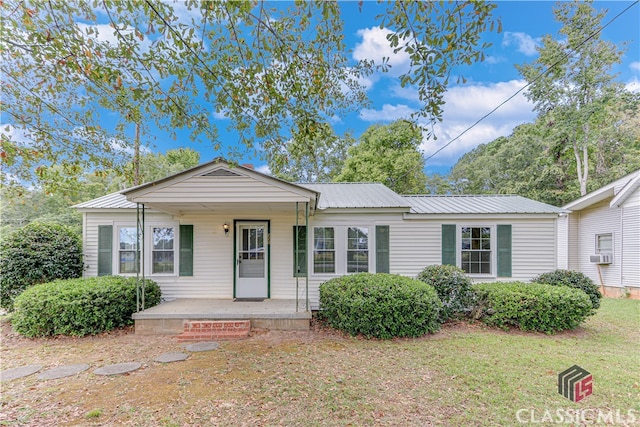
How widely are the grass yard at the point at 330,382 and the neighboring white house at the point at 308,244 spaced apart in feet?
7.32

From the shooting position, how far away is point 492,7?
2.55m

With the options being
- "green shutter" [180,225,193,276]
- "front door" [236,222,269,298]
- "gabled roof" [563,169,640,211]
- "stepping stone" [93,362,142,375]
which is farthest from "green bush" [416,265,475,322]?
"gabled roof" [563,169,640,211]

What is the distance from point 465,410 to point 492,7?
162 inches

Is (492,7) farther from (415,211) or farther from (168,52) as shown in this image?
(415,211)

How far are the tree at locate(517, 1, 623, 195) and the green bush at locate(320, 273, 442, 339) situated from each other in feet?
56.8

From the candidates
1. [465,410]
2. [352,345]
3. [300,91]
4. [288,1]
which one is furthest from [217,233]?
[465,410]

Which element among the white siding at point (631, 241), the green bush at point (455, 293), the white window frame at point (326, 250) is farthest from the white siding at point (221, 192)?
the white siding at point (631, 241)

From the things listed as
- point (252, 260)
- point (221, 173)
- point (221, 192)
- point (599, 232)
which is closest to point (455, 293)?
point (252, 260)

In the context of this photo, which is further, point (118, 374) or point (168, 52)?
point (118, 374)

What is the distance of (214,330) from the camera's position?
592 centimetres

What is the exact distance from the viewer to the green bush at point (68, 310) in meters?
5.66

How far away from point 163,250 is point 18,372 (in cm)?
385

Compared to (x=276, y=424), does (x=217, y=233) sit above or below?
above

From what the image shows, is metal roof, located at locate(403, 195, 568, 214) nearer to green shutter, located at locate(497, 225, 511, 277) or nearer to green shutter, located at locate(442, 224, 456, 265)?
green shutter, located at locate(442, 224, 456, 265)
